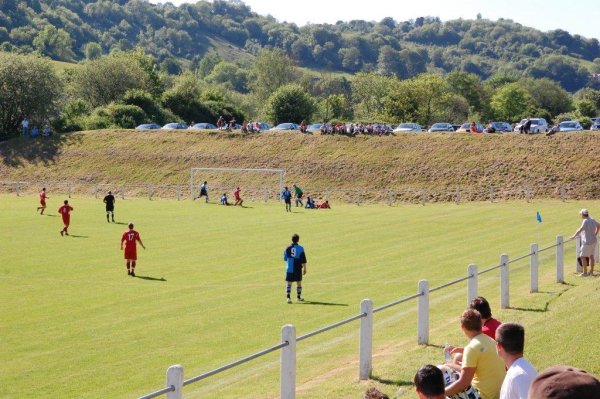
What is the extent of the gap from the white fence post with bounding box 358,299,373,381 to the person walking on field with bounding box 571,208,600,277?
490 inches

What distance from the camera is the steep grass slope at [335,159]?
220ft

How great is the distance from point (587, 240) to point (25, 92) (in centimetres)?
7583

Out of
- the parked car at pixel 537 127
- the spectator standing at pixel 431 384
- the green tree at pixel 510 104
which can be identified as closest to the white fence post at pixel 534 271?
the spectator standing at pixel 431 384

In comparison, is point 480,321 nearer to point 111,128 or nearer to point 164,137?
point 164,137

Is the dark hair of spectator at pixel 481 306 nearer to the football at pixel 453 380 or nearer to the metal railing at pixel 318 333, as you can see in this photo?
the football at pixel 453 380

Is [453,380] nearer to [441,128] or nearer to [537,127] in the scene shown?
[537,127]

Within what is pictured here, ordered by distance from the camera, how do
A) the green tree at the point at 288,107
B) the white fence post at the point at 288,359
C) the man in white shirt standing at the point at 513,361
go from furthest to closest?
the green tree at the point at 288,107 → the white fence post at the point at 288,359 → the man in white shirt standing at the point at 513,361

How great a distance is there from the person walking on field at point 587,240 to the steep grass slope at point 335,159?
125 feet

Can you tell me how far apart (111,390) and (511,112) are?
13725 centimetres

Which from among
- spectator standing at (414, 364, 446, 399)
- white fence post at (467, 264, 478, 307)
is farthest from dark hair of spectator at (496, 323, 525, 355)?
white fence post at (467, 264, 478, 307)

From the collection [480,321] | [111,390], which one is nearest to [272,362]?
[111,390]

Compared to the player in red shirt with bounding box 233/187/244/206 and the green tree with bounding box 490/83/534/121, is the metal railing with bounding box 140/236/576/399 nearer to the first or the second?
the player in red shirt with bounding box 233/187/244/206

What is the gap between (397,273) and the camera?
27078 mm

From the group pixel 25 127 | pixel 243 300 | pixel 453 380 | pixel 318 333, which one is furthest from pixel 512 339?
pixel 25 127
